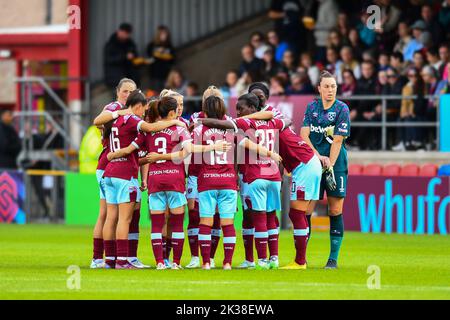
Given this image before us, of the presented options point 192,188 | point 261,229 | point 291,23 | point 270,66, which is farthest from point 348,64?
point 261,229

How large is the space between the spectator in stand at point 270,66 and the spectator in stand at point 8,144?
19.3 ft

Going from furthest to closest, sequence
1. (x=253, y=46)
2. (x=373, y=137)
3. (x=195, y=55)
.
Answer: (x=195, y=55) → (x=253, y=46) → (x=373, y=137)

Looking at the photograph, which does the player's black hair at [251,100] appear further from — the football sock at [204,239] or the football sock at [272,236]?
the football sock at [204,239]

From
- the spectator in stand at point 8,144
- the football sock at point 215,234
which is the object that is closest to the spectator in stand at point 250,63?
the spectator in stand at point 8,144

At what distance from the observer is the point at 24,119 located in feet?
91.7

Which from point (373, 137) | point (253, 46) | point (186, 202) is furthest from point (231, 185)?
point (253, 46)

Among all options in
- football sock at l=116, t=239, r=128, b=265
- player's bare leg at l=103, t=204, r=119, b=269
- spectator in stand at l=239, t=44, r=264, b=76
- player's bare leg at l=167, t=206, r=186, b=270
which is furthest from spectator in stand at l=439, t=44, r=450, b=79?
football sock at l=116, t=239, r=128, b=265

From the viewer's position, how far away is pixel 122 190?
1436 centimetres

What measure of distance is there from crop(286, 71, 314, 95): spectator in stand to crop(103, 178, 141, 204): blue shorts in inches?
448

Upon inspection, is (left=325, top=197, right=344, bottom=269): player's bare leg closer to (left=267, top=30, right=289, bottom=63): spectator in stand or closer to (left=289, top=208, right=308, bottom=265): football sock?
(left=289, top=208, right=308, bottom=265): football sock

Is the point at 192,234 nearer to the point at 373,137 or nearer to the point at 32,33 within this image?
the point at 373,137

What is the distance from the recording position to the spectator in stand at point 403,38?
2562 centimetres

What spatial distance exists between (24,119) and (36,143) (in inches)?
33.9

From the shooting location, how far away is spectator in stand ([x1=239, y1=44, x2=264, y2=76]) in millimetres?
26844
